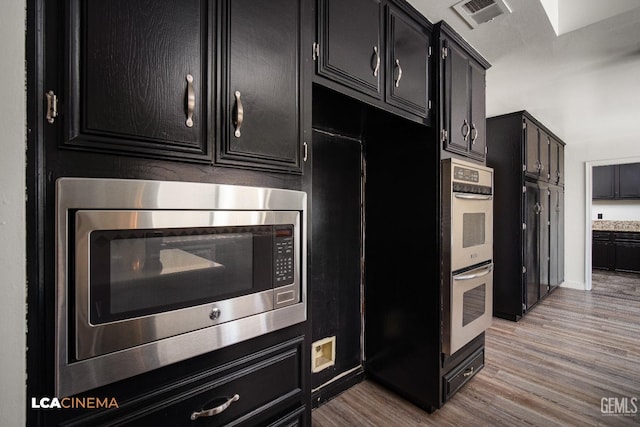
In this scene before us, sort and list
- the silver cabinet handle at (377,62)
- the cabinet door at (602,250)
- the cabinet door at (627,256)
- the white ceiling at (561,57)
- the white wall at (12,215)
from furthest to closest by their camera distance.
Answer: the cabinet door at (602,250) < the cabinet door at (627,256) < the white ceiling at (561,57) < the silver cabinet handle at (377,62) < the white wall at (12,215)

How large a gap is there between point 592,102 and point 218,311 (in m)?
4.47

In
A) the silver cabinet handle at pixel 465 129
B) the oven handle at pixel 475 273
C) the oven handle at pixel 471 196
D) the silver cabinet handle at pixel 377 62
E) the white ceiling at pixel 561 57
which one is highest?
the white ceiling at pixel 561 57

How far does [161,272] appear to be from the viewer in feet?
2.74

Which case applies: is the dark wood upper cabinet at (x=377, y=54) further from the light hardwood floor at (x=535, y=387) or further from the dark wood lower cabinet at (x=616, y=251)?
the dark wood lower cabinet at (x=616, y=251)

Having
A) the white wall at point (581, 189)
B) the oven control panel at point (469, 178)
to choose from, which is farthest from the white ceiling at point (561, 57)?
the white wall at point (581, 189)

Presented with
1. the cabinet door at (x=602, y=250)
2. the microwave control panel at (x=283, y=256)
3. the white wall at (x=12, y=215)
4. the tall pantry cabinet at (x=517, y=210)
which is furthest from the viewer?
the cabinet door at (x=602, y=250)

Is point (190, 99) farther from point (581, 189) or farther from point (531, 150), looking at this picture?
point (581, 189)

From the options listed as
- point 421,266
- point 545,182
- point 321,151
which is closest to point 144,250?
point 321,151

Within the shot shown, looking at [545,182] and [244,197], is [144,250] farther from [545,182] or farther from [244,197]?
[545,182]

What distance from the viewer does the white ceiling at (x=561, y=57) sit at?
5.94 ft

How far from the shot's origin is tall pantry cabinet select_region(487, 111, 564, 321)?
342 centimetres

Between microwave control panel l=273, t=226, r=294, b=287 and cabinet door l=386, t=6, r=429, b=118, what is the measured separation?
97 cm

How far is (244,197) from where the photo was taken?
38.3 inches

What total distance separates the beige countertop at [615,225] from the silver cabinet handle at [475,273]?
5.72 metres
